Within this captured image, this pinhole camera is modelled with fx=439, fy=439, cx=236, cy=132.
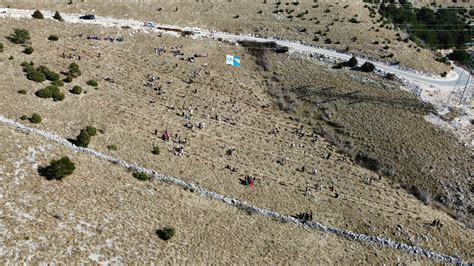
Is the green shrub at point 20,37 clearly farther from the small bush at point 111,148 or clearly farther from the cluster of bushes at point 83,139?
the small bush at point 111,148

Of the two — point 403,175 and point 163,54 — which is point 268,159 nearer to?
point 403,175

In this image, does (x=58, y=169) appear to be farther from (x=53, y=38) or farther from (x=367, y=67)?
(x=367, y=67)

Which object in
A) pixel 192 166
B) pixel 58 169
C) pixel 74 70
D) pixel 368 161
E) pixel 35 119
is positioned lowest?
pixel 368 161

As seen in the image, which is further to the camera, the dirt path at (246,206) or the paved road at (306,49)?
the paved road at (306,49)

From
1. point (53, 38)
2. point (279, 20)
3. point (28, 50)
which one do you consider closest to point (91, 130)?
point (28, 50)

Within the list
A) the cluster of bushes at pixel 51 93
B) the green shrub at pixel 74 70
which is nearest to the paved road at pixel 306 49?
the green shrub at pixel 74 70

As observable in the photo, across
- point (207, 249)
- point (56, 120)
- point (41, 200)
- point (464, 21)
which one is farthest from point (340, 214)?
point (464, 21)

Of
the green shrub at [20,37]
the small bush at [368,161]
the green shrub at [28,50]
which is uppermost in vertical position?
the green shrub at [20,37]
